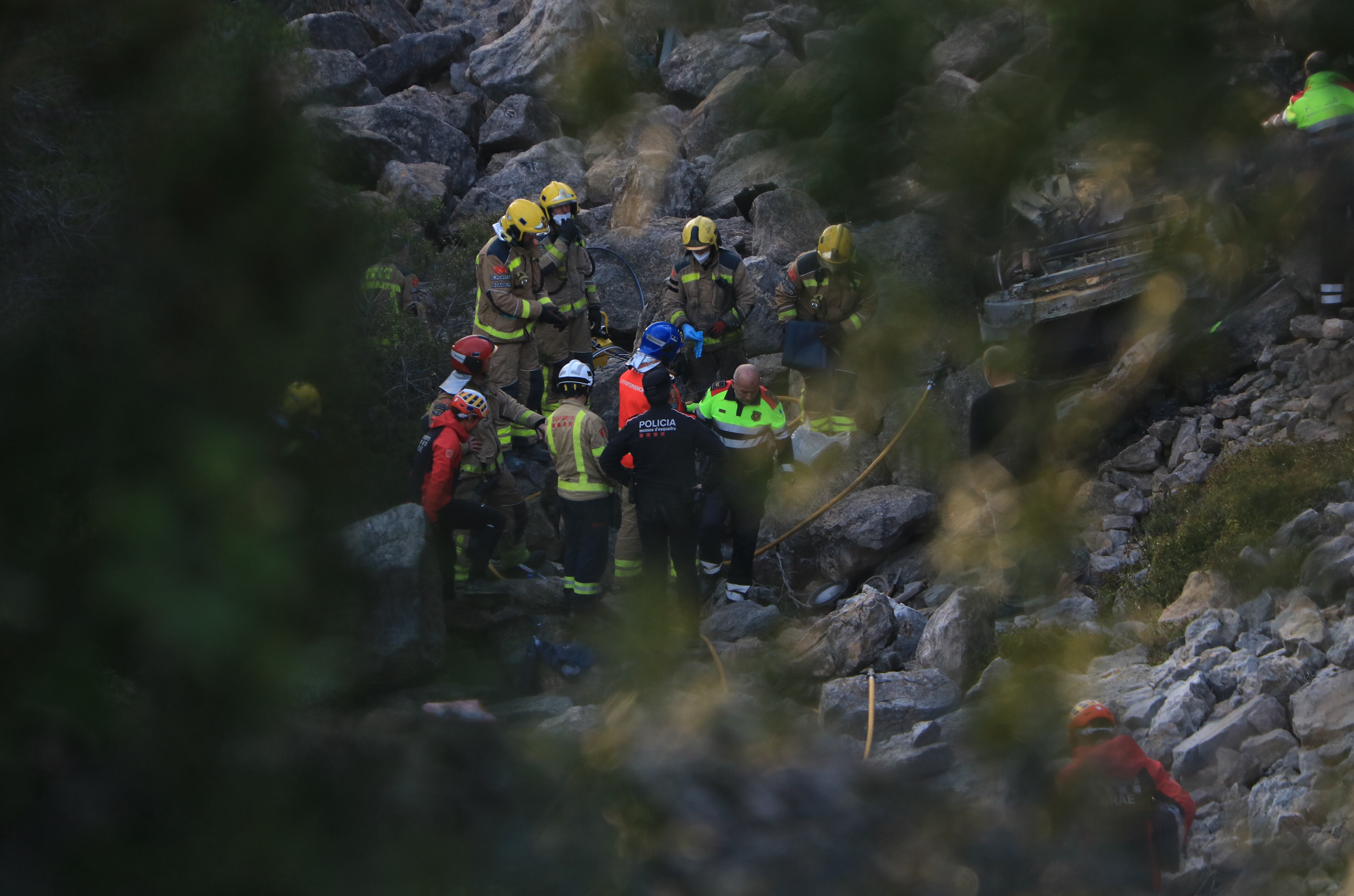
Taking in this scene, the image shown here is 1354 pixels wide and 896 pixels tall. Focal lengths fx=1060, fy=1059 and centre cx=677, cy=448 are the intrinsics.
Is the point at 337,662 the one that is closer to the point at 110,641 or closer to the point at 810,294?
the point at 110,641

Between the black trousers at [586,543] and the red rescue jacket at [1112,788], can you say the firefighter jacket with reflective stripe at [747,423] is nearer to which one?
the black trousers at [586,543]

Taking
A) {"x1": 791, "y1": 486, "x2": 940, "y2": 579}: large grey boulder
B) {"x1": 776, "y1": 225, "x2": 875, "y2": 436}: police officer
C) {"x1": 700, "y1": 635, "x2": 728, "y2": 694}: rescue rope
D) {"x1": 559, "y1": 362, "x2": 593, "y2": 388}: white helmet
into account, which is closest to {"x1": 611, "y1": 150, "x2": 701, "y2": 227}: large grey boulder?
{"x1": 776, "y1": 225, "x2": 875, "y2": 436}: police officer

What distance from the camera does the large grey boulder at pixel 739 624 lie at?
205 cm

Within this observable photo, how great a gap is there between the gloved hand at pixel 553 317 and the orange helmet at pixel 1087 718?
7.88 metres

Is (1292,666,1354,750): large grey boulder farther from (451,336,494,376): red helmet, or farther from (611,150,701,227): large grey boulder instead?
(451,336,494,376): red helmet

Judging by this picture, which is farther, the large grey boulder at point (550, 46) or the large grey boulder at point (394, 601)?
the large grey boulder at point (550, 46)

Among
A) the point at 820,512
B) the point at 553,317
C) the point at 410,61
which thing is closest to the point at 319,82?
the point at 820,512

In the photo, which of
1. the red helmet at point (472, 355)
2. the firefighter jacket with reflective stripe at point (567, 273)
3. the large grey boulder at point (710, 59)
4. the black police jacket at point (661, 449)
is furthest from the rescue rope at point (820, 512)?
the large grey boulder at point (710, 59)

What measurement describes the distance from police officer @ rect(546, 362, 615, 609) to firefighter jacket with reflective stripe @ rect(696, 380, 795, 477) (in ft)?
2.80

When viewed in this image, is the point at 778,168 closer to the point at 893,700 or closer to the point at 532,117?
the point at 532,117

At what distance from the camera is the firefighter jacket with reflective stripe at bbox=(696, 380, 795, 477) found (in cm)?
742

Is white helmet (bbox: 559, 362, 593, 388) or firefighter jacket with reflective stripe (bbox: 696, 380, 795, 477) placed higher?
white helmet (bbox: 559, 362, 593, 388)

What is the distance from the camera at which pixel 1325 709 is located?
468cm

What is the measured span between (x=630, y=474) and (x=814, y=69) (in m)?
5.41
